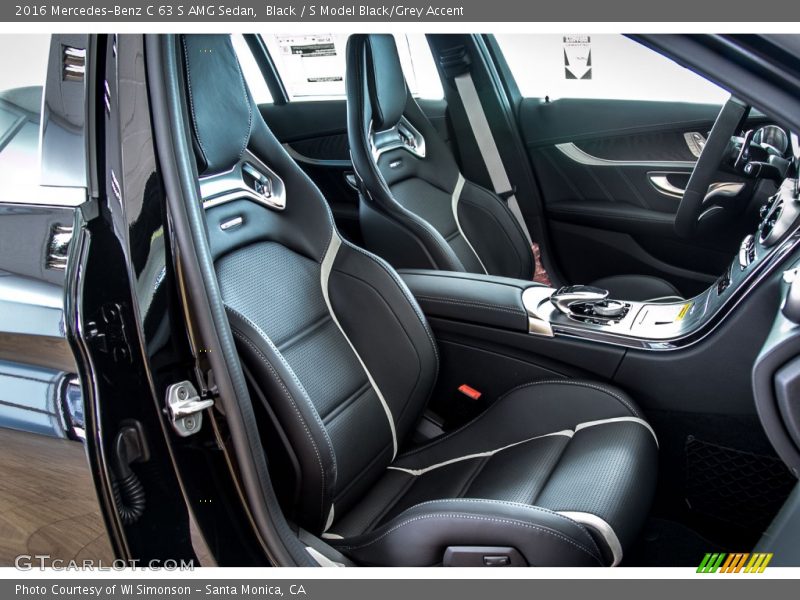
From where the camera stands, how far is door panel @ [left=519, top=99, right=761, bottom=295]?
213 cm

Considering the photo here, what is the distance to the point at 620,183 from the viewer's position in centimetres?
229

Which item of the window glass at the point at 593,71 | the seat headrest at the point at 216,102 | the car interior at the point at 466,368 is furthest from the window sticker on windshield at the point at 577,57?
the seat headrest at the point at 216,102

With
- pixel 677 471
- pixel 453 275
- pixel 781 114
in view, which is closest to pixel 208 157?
pixel 453 275

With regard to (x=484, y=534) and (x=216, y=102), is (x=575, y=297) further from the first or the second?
(x=216, y=102)

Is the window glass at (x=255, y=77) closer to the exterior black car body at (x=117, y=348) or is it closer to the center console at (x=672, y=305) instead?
the center console at (x=672, y=305)

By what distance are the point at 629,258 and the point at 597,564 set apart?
1445mm

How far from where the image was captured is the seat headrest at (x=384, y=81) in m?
1.80

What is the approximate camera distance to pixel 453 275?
5.43ft

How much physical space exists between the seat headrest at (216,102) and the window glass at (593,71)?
1.27 m

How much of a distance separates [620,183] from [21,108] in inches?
73.7

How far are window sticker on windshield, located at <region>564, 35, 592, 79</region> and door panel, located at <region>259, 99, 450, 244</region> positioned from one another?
0.45m

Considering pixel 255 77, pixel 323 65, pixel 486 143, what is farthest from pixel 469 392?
pixel 255 77

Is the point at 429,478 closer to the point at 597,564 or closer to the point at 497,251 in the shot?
the point at 597,564

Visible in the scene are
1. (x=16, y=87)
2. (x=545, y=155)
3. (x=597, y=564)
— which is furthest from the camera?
(x=545, y=155)
